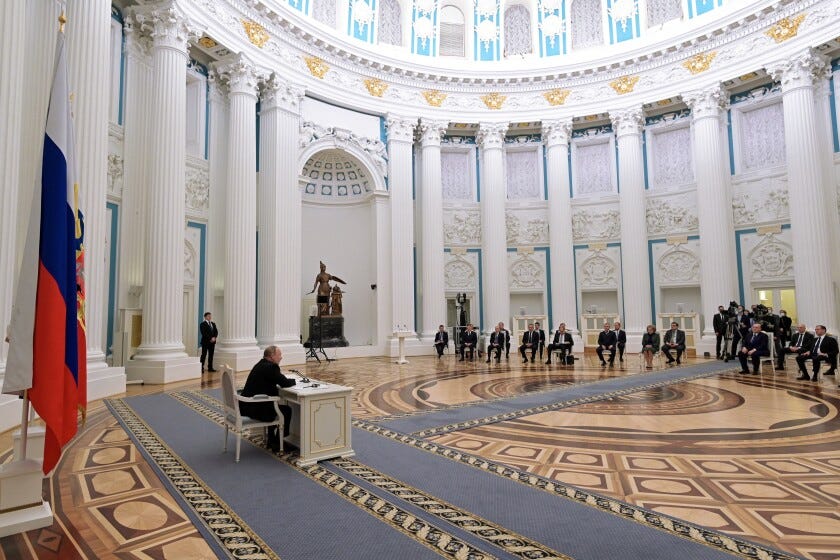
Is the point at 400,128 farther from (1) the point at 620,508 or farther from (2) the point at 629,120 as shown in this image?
(1) the point at 620,508

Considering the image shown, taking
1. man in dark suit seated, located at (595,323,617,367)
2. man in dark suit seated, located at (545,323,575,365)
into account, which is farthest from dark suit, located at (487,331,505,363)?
man in dark suit seated, located at (595,323,617,367)

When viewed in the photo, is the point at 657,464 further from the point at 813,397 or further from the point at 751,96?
the point at 751,96

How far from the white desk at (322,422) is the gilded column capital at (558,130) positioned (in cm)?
1493

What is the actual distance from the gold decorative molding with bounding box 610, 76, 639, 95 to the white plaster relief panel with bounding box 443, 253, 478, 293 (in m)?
7.44

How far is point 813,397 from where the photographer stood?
7.11m

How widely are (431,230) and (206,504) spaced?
13.6 metres

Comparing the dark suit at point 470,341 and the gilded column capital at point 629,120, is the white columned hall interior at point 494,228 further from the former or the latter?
the gilded column capital at point 629,120

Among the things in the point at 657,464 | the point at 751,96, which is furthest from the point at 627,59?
the point at 657,464

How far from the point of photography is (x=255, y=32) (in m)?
12.4

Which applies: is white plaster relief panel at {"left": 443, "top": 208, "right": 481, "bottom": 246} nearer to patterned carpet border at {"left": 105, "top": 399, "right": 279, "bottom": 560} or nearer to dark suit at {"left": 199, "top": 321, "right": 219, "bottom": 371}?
dark suit at {"left": 199, "top": 321, "right": 219, "bottom": 371}

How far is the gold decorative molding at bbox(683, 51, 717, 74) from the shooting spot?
14695 millimetres

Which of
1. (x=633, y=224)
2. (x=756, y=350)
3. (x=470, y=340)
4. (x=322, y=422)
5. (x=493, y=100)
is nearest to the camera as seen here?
(x=322, y=422)

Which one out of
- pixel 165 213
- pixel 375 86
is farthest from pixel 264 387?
pixel 375 86

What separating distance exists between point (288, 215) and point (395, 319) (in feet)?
15.4
